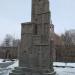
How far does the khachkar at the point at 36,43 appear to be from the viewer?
18.1 m

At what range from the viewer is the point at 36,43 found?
60.7 ft

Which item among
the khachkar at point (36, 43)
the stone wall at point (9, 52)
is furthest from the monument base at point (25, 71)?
the stone wall at point (9, 52)

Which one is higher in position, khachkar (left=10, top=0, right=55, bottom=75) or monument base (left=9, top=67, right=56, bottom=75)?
khachkar (left=10, top=0, right=55, bottom=75)

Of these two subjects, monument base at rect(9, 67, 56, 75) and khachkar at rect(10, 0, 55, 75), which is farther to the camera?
khachkar at rect(10, 0, 55, 75)

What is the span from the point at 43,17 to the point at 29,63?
3.68m

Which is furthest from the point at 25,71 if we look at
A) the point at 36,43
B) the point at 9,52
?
the point at 9,52

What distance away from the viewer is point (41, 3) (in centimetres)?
1859

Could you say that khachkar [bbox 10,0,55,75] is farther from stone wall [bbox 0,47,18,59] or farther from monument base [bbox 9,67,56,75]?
stone wall [bbox 0,47,18,59]

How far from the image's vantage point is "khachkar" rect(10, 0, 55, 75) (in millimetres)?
18062

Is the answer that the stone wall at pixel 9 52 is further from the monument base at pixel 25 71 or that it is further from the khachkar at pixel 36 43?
the monument base at pixel 25 71

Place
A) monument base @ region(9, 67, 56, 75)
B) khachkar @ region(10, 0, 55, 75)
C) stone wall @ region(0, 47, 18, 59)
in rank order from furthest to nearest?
stone wall @ region(0, 47, 18, 59) < khachkar @ region(10, 0, 55, 75) < monument base @ region(9, 67, 56, 75)

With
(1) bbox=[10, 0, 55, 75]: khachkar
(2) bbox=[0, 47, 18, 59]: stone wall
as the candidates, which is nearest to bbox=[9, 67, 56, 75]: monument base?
(1) bbox=[10, 0, 55, 75]: khachkar

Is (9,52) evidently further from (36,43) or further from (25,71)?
(25,71)

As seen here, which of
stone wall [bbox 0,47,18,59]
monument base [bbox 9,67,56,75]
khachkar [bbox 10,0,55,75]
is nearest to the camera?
monument base [bbox 9,67,56,75]
